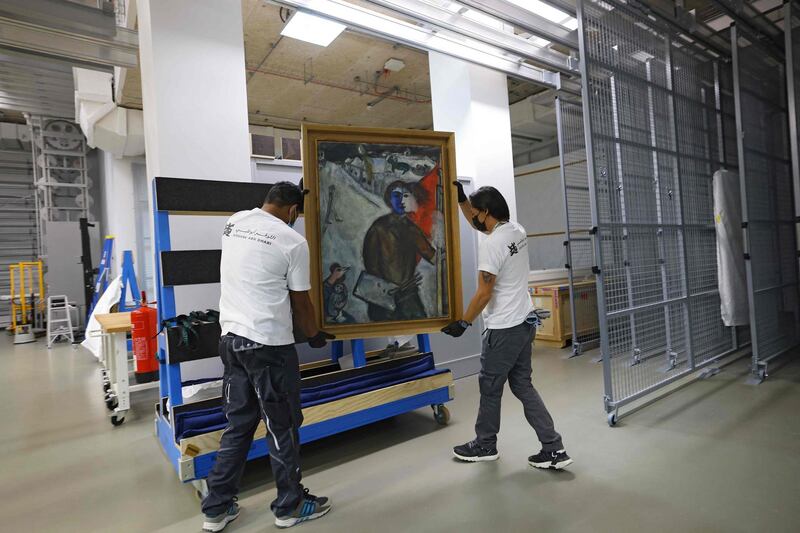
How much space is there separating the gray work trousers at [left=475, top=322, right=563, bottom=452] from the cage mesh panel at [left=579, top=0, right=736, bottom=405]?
903mm

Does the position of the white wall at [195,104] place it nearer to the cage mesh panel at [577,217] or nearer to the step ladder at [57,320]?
the cage mesh panel at [577,217]

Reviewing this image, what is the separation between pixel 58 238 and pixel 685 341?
11.9 meters

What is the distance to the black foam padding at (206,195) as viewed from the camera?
252 centimetres

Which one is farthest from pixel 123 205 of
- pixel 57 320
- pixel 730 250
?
pixel 730 250

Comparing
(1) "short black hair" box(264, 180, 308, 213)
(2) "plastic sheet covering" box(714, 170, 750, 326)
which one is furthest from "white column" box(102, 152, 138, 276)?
(2) "plastic sheet covering" box(714, 170, 750, 326)

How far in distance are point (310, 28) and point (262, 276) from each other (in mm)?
3484

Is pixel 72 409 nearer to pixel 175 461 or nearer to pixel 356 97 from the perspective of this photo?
pixel 175 461

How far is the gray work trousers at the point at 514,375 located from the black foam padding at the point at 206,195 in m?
1.69

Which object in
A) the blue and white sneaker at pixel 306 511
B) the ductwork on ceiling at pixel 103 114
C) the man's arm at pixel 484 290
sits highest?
the ductwork on ceiling at pixel 103 114

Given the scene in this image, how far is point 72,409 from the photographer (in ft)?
13.8

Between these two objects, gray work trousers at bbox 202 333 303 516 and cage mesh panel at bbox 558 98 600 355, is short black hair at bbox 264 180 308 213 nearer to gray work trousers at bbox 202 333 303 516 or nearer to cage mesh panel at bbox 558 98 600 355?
gray work trousers at bbox 202 333 303 516

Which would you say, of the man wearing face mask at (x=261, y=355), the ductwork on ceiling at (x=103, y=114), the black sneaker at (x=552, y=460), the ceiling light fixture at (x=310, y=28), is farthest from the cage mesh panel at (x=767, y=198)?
the ductwork on ceiling at (x=103, y=114)

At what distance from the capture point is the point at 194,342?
8.32 ft

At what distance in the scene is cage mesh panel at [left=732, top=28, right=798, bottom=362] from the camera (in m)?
4.09
